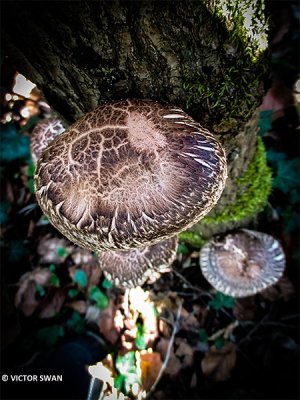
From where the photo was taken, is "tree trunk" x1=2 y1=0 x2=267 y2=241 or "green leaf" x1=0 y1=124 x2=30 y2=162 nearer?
"tree trunk" x1=2 y1=0 x2=267 y2=241

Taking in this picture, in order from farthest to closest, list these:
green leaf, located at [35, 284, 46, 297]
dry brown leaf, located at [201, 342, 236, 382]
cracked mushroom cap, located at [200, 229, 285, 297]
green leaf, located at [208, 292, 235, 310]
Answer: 1. green leaf, located at [35, 284, 46, 297]
2. green leaf, located at [208, 292, 235, 310]
3. dry brown leaf, located at [201, 342, 236, 382]
4. cracked mushroom cap, located at [200, 229, 285, 297]

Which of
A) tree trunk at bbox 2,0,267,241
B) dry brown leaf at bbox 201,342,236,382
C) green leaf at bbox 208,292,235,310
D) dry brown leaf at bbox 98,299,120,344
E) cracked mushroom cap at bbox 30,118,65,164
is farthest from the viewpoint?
dry brown leaf at bbox 98,299,120,344

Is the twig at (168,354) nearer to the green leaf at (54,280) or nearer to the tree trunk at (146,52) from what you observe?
the green leaf at (54,280)

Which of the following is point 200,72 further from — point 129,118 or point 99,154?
point 99,154

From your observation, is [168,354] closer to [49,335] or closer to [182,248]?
[182,248]

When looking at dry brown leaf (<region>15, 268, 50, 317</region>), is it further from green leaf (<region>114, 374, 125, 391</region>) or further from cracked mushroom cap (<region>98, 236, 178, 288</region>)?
cracked mushroom cap (<region>98, 236, 178, 288</region>)

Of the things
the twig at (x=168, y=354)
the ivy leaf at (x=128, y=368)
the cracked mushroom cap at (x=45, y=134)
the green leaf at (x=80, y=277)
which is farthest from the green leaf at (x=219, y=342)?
the cracked mushroom cap at (x=45, y=134)

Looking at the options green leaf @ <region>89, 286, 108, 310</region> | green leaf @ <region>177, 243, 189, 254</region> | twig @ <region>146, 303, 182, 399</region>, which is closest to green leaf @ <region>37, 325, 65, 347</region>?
green leaf @ <region>89, 286, 108, 310</region>
